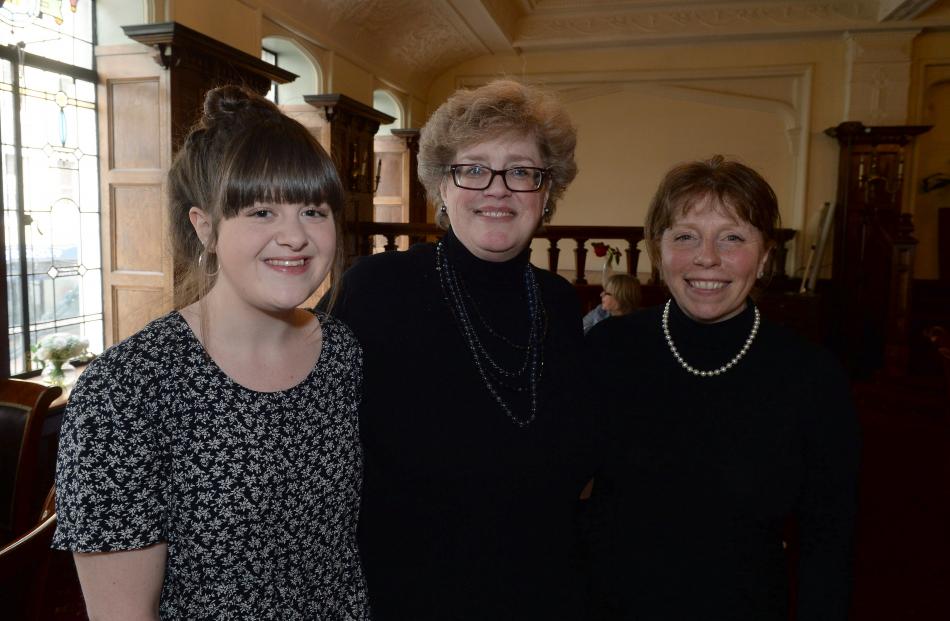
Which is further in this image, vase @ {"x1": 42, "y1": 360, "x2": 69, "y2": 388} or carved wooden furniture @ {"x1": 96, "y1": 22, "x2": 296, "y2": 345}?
carved wooden furniture @ {"x1": 96, "y1": 22, "x2": 296, "y2": 345}

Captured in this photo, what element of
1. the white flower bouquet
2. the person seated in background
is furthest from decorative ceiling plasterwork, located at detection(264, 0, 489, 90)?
the person seated in background

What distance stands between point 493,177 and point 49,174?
3.95 m

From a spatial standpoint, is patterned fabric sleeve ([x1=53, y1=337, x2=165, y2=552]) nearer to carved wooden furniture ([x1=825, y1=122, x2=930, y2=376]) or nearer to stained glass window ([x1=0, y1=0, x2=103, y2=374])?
stained glass window ([x1=0, y1=0, x2=103, y2=374])

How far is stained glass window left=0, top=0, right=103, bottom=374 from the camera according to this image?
13.2 feet

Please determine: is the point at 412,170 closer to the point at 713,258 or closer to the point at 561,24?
the point at 561,24

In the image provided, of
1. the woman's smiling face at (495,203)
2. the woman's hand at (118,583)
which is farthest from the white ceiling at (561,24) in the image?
the woman's hand at (118,583)

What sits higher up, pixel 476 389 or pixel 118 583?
pixel 476 389

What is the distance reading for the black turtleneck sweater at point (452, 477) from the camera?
1428 millimetres

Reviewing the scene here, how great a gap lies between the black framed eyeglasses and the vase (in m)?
3.37

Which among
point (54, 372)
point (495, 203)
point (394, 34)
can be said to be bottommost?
point (54, 372)

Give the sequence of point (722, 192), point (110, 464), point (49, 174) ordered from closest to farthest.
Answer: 1. point (110, 464)
2. point (722, 192)
3. point (49, 174)

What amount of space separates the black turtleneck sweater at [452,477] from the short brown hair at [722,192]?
50 centimetres

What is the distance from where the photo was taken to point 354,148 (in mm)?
7398

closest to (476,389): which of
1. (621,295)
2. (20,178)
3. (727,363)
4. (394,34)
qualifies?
(727,363)
